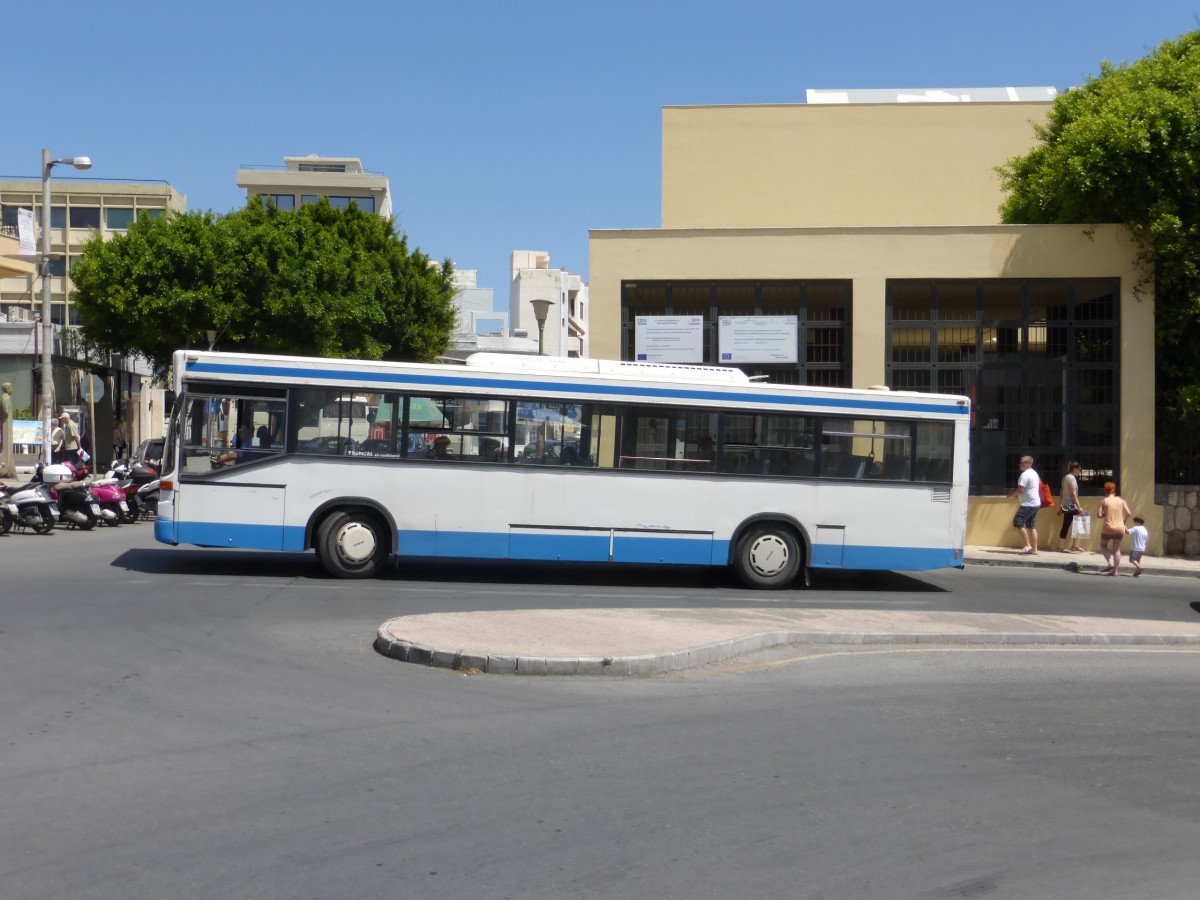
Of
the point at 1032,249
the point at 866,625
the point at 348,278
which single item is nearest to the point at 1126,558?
the point at 1032,249

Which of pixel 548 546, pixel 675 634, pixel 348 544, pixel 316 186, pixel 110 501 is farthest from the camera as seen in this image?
pixel 316 186

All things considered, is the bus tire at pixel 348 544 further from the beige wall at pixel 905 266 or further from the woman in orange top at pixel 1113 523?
the woman in orange top at pixel 1113 523

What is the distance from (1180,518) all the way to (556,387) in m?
14.3

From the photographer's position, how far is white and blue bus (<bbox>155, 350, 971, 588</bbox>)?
14305 mm

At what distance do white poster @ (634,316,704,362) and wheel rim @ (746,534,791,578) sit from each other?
323 inches

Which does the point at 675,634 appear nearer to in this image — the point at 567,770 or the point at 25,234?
the point at 567,770

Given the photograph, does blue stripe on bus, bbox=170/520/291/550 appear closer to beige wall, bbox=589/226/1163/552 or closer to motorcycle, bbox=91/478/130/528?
motorcycle, bbox=91/478/130/528

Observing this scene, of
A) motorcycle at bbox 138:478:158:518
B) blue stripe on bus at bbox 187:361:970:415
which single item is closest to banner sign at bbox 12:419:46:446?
motorcycle at bbox 138:478:158:518

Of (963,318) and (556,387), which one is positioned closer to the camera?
(556,387)

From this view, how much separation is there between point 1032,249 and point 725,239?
19.8 ft

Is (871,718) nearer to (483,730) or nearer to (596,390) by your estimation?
(483,730)

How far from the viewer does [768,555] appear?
15203 mm

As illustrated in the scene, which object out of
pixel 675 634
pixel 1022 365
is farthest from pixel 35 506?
pixel 1022 365

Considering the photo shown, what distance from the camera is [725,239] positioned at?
23.0 metres
